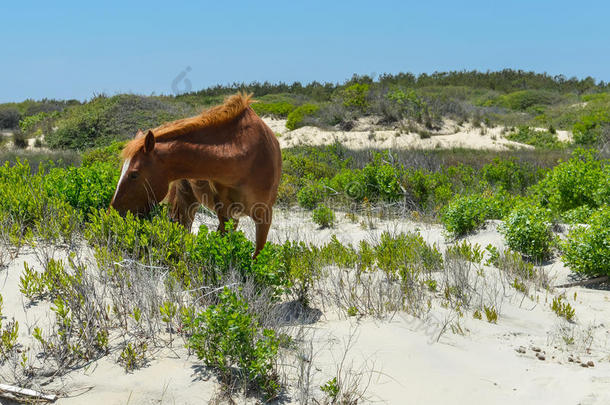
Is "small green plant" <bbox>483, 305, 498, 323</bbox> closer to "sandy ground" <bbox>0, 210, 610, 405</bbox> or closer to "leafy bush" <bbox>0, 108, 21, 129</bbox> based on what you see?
"sandy ground" <bbox>0, 210, 610, 405</bbox>

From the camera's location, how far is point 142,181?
423 cm

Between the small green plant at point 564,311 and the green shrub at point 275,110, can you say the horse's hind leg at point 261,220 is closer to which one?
the small green plant at point 564,311

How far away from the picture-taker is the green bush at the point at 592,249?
19.1 ft

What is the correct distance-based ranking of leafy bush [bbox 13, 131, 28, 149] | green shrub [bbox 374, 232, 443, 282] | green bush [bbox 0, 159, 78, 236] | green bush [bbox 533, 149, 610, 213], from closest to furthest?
green bush [bbox 0, 159, 78, 236] < green shrub [bbox 374, 232, 443, 282] < green bush [bbox 533, 149, 610, 213] < leafy bush [bbox 13, 131, 28, 149]

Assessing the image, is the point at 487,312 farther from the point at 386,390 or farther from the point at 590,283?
the point at 590,283

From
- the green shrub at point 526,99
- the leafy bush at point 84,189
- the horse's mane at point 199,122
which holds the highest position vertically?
the green shrub at point 526,99

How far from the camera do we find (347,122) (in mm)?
26562

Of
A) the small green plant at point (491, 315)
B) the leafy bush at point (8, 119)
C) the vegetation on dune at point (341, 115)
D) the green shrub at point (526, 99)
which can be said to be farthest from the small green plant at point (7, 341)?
the green shrub at point (526, 99)

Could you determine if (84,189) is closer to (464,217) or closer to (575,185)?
(464,217)

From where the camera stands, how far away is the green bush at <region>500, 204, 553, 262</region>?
6.56 meters

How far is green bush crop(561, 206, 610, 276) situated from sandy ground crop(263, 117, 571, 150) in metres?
15.6

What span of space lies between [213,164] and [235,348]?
1.87m

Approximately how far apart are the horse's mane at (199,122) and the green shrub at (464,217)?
4.19 metres

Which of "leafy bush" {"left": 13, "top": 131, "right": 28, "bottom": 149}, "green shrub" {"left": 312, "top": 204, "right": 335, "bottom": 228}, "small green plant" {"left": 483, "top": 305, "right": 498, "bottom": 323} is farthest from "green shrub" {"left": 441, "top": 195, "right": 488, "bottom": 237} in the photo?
"leafy bush" {"left": 13, "top": 131, "right": 28, "bottom": 149}
